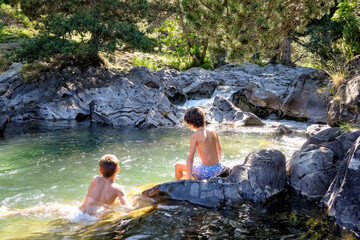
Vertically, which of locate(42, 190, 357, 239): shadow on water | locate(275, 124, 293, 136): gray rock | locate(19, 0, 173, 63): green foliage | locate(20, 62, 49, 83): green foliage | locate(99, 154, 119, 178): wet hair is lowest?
locate(42, 190, 357, 239): shadow on water

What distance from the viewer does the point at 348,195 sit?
405 cm

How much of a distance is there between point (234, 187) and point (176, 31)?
2087 centimetres

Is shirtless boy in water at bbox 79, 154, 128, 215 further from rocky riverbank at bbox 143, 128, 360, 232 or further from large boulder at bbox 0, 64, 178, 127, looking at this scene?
large boulder at bbox 0, 64, 178, 127

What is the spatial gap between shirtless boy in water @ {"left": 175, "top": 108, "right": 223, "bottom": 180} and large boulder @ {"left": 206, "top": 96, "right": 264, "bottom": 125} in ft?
26.8

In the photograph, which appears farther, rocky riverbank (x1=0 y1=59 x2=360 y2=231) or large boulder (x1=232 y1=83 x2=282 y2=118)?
large boulder (x1=232 y1=83 x2=282 y2=118)

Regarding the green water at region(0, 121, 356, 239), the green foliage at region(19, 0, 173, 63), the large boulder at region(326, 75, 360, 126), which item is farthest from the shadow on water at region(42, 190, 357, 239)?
the green foliage at region(19, 0, 173, 63)

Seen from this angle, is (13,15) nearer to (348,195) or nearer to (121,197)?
(121,197)

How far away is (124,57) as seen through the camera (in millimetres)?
20859

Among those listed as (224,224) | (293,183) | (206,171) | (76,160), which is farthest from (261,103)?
(224,224)

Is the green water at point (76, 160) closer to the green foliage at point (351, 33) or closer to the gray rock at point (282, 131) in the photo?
the gray rock at point (282, 131)

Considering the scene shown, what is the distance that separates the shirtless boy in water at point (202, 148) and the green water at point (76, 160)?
115cm

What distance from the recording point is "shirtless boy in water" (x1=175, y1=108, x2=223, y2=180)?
17.2 ft

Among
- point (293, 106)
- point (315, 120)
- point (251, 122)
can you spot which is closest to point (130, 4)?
point (251, 122)

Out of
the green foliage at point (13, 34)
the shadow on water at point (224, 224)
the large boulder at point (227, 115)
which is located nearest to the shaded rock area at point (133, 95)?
the large boulder at point (227, 115)
